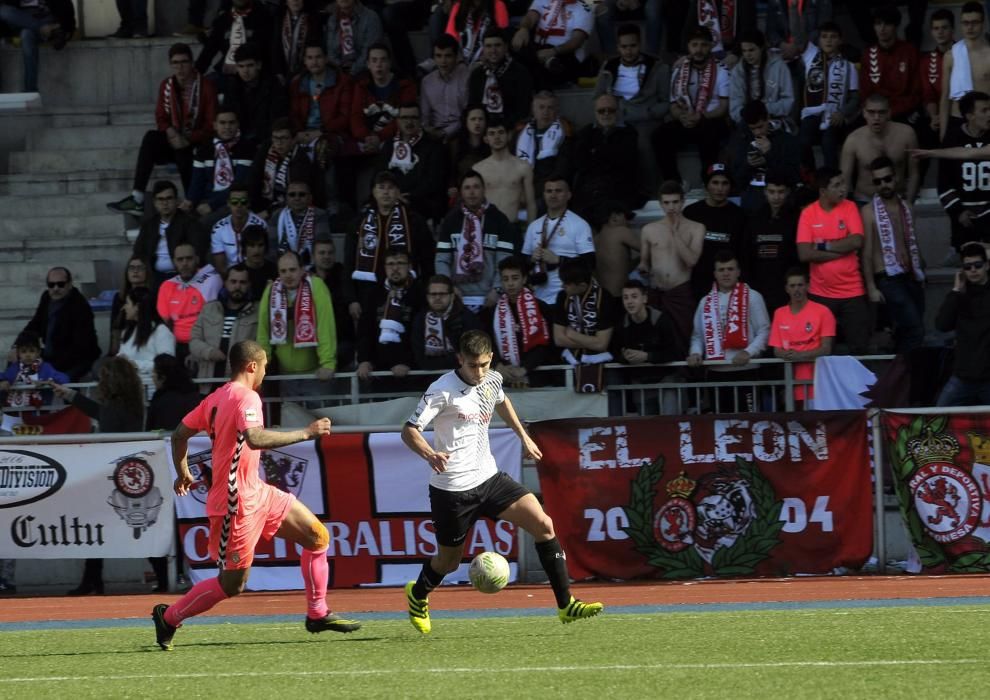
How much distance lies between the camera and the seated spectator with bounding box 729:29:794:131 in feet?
54.1

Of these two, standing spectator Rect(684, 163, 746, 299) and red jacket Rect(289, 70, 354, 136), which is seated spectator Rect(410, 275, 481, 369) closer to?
standing spectator Rect(684, 163, 746, 299)

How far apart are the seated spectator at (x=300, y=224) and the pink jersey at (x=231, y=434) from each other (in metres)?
7.09

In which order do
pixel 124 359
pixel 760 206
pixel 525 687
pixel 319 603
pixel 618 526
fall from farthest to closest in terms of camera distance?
pixel 760 206, pixel 124 359, pixel 618 526, pixel 319 603, pixel 525 687

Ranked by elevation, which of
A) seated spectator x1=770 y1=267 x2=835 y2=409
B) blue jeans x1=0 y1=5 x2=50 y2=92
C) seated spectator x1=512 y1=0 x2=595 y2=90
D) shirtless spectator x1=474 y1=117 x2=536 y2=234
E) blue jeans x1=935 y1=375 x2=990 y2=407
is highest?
blue jeans x1=0 y1=5 x2=50 y2=92

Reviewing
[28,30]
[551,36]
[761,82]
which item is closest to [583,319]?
[761,82]

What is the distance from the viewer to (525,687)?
7.79 meters

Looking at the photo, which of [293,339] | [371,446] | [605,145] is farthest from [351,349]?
[605,145]

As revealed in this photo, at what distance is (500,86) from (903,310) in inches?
198

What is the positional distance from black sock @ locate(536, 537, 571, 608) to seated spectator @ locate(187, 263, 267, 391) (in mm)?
6295

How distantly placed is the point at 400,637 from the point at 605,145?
24.7 feet

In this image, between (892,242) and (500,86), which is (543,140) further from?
(892,242)

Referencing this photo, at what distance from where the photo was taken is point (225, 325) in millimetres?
15984

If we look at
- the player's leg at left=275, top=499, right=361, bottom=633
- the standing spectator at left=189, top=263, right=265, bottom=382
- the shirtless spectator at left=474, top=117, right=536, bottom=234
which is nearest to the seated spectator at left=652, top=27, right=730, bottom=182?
the shirtless spectator at left=474, top=117, right=536, bottom=234

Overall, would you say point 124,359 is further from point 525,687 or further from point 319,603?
point 525,687
